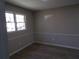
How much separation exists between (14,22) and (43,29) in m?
2.03

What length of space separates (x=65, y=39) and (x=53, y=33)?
2.63 feet

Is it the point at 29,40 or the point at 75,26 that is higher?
the point at 75,26

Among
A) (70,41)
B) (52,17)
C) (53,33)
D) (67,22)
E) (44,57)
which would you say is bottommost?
(44,57)

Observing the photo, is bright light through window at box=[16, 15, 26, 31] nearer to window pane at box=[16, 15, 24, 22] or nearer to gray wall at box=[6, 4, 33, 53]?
window pane at box=[16, 15, 24, 22]

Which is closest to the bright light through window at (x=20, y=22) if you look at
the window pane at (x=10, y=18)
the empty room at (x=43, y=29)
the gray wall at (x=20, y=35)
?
the empty room at (x=43, y=29)

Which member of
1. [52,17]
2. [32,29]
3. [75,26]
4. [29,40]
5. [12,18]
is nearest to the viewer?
[12,18]

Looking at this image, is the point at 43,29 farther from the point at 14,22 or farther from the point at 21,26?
the point at 14,22

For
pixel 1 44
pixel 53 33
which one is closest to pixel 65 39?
pixel 53 33

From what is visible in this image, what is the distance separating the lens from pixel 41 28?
5023 mm

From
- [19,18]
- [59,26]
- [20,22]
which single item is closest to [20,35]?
[20,22]

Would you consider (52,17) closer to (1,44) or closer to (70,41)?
(70,41)

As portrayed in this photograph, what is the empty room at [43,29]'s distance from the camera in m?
3.29

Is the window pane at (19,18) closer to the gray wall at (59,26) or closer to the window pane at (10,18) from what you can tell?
the window pane at (10,18)

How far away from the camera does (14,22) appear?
366 cm
